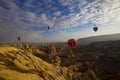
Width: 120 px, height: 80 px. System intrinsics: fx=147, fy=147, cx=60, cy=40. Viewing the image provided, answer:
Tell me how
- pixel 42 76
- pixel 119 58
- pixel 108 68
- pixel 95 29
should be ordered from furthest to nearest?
pixel 119 58 → pixel 108 68 → pixel 95 29 → pixel 42 76

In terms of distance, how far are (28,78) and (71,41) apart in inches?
525

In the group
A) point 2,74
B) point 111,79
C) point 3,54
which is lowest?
point 111,79

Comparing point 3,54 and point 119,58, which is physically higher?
point 3,54

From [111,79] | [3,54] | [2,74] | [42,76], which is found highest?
[3,54]

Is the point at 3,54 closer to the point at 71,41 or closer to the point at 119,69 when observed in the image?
the point at 71,41

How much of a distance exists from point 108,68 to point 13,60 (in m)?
32.5

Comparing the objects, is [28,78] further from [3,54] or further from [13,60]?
[3,54]

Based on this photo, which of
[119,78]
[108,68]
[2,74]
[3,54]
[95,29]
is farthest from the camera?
[108,68]

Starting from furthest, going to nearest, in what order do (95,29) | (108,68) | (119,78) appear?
(108,68) < (95,29) < (119,78)

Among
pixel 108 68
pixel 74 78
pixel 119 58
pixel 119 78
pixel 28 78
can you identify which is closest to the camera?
pixel 28 78

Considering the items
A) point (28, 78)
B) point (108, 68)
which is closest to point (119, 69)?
point (108, 68)

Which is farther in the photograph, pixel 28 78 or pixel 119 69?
pixel 119 69

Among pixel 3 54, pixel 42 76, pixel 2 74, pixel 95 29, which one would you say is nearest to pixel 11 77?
pixel 2 74

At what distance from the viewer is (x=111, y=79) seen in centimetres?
3147
